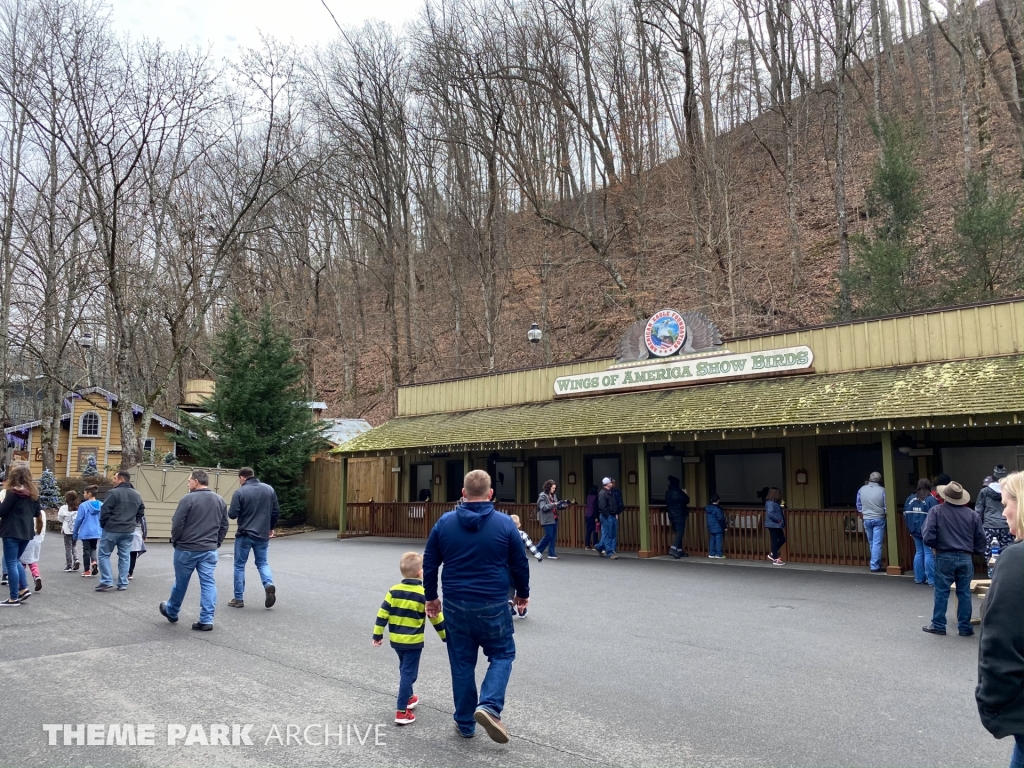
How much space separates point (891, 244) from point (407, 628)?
2183 cm

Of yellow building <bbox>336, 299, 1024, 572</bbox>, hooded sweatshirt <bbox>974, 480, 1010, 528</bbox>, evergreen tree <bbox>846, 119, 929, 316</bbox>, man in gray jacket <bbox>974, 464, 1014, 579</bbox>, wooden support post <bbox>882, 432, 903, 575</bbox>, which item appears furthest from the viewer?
evergreen tree <bbox>846, 119, 929, 316</bbox>

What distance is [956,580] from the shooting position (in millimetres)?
8516

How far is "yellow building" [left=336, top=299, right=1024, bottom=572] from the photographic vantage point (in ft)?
45.6

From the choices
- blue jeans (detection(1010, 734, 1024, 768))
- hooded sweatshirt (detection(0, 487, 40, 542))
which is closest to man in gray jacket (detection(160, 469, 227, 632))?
hooded sweatshirt (detection(0, 487, 40, 542))

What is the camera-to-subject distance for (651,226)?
4075cm

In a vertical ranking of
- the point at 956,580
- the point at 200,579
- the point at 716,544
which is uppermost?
the point at 200,579

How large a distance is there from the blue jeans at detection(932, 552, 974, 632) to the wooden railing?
5.74 metres

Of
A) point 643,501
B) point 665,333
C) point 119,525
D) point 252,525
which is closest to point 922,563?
point 643,501

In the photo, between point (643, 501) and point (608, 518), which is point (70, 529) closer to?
point (608, 518)

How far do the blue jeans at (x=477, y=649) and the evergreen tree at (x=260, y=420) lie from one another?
2182cm

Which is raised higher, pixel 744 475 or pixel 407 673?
pixel 744 475

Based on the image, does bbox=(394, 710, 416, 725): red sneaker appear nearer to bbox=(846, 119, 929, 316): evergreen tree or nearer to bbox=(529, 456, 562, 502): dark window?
bbox=(529, 456, 562, 502): dark window

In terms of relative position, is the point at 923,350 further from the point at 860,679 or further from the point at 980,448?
the point at 860,679

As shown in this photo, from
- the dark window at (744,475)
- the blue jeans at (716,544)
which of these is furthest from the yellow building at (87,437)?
the blue jeans at (716,544)
